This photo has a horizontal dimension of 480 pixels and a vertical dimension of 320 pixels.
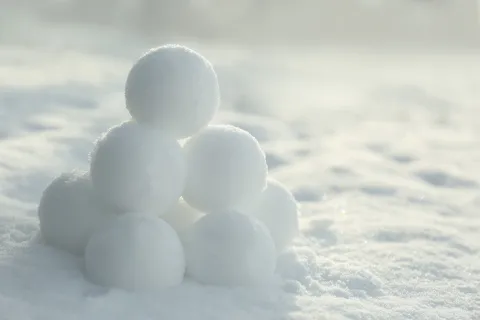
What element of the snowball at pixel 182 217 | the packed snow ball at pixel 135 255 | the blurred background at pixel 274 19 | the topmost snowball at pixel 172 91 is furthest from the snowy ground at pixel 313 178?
the blurred background at pixel 274 19

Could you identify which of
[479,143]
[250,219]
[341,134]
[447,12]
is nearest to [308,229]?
[250,219]

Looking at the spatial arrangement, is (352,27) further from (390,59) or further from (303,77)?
(303,77)

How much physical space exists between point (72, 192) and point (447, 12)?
4345 millimetres

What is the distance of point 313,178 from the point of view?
6.48ft

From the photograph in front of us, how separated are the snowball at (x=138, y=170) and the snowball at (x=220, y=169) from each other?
0.04 meters

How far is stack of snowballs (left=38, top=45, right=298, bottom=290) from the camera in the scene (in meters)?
1.13

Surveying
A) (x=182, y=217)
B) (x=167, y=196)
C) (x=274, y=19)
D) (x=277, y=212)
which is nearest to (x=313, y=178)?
(x=277, y=212)

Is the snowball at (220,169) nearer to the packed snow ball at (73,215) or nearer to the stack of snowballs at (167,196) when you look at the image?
the stack of snowballs at (167,196)

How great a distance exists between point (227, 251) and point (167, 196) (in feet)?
0.49

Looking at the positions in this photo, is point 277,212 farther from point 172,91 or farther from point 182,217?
point 172,91

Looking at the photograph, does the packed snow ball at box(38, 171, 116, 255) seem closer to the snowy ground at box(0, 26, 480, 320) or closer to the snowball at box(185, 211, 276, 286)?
the snowy ground at box(0, 26, 480, 320)

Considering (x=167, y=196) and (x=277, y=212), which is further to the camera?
(x=277, y=212)

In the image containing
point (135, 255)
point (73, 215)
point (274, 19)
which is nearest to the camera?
point (135, 255)

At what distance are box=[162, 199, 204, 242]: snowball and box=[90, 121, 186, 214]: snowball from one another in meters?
0.07
